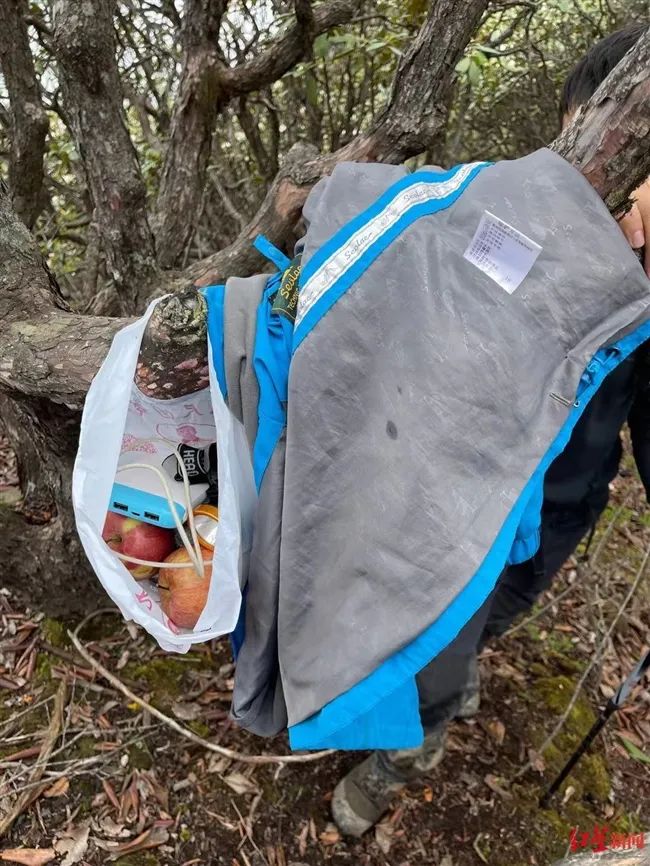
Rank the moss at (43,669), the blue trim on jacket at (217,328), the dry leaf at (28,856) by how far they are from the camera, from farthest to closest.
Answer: the moss at (43,669), the dry leaf at (28,856), the blue trim on jacket at (217,328)

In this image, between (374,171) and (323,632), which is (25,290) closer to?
(374,171)

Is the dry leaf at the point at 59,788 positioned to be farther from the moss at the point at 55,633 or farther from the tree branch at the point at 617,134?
the tree branch at the point at 617,134

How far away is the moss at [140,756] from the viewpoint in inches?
70.5

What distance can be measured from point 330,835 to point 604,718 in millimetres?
898

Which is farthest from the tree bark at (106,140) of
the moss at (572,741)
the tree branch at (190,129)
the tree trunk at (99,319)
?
the moss at (572,741)

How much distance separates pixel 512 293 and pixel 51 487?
59.5 inches

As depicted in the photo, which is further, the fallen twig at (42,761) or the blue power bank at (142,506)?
the fallen twig at (42,761)

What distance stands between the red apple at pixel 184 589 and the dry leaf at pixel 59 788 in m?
0.90

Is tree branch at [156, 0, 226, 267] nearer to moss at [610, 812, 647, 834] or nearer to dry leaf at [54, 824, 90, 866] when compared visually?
dry leaf at [54, 824, 90, 866]

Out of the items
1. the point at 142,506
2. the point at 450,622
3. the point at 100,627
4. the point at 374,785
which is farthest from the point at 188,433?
the point at 374,785

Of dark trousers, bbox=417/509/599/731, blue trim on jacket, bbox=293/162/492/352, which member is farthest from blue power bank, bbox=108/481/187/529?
dark trousers, bbox=417/509/599/731

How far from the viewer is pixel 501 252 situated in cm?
97

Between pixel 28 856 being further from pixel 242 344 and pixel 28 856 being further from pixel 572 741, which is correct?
pixel 572 741

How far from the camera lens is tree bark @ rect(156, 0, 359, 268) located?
219 cm
